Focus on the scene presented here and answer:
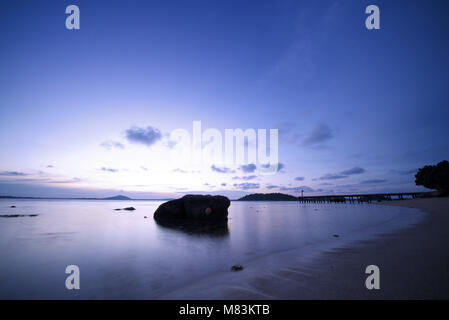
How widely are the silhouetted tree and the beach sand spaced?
82.0 m

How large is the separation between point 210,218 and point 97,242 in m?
12.2

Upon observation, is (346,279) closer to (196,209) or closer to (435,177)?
(196,209)

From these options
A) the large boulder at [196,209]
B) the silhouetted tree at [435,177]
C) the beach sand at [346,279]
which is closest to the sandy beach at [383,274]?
the beach sand at [346,279]

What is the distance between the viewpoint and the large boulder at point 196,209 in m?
21.9

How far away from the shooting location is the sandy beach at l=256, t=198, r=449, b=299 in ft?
12.7

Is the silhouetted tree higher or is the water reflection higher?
the silhouetted tree

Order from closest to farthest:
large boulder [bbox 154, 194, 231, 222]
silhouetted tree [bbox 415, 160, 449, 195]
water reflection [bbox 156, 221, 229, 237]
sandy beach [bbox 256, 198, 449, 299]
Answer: sandy beach [bbox 256, 198, 449, 299], water reflection [bbox 156, 221, 229, 237], large boulder [bbox 154, 194, 231, 222], silhouetted tree [bbox 415, 160, 449, 195]

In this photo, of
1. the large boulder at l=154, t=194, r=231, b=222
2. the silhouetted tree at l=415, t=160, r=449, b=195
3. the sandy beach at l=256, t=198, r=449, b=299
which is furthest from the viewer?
the silhouetted tree at l=415, t=160, r=449, b=195

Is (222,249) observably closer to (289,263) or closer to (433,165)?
(289,263)

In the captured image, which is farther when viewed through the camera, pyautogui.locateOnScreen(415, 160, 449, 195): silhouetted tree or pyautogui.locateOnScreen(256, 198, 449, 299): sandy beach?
pyautogui.locateOnScreen(415, 160, 449, 195): silhouetted tree

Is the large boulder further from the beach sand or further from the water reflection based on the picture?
the beach sand

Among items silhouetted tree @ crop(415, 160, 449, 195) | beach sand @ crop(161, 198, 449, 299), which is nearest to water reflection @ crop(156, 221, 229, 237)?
beach sand @ crop(161, 198, 449, 299)

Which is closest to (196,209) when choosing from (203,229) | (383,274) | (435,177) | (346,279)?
(203,229)

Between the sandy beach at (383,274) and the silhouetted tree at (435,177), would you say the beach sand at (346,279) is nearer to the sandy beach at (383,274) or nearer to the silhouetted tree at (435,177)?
the sandy beach at (383,274)
